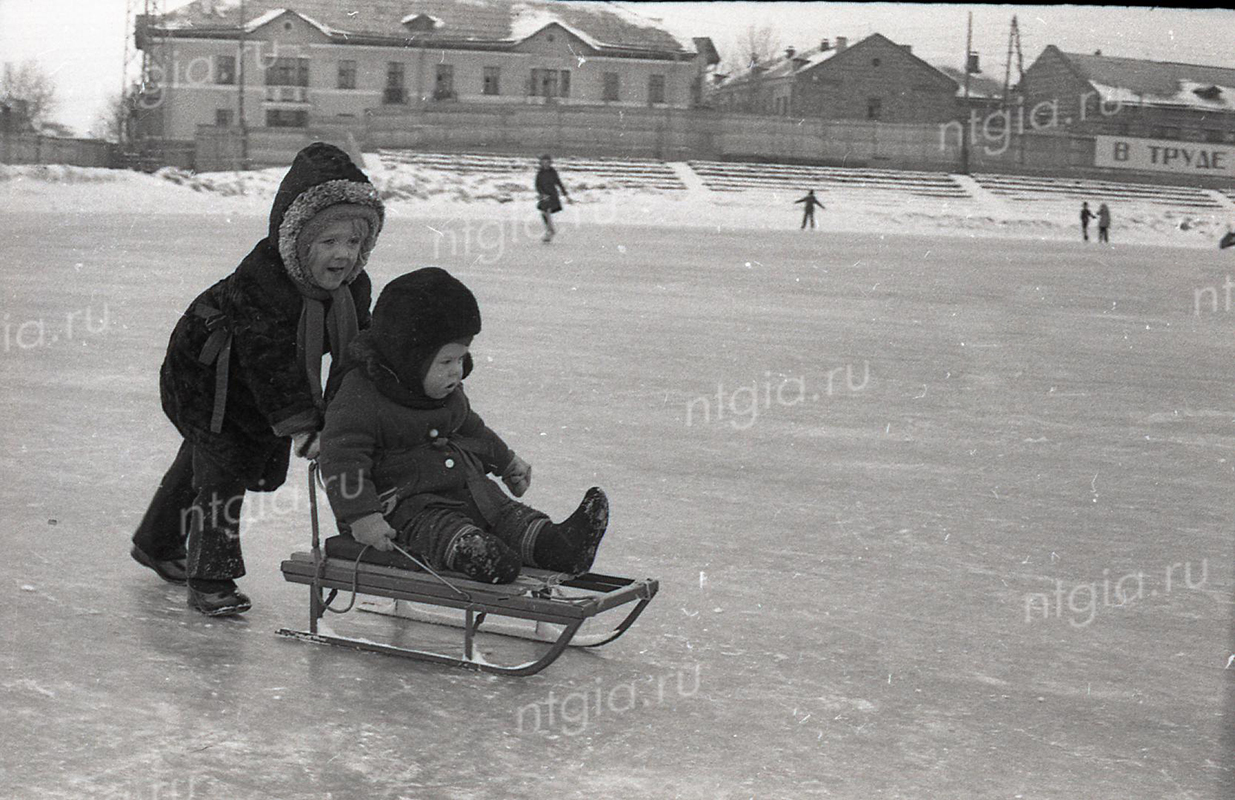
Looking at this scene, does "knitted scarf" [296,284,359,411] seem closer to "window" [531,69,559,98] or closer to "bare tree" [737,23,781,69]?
"bare tree" [737,23,781,69]

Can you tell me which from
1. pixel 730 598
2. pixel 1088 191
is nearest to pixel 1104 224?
pixel 1088 191

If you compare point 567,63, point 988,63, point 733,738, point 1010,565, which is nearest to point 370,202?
point 733,738

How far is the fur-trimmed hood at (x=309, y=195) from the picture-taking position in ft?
10.4

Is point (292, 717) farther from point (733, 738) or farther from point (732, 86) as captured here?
point (732, 86)

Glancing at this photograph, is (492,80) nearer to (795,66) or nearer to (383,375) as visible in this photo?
(795,66)

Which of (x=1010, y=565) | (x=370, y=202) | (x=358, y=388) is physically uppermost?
(x=370, y=202)

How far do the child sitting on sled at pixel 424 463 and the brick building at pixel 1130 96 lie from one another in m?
10.5

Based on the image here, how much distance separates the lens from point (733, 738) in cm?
274

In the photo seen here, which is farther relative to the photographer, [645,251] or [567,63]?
[567,63]

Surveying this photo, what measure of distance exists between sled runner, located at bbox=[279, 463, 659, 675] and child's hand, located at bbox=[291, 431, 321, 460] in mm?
65

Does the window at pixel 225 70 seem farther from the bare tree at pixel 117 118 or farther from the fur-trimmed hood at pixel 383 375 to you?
the fur-trimmed hood at pixel 383 375

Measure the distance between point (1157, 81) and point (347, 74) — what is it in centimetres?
1828

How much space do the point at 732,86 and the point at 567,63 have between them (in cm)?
474

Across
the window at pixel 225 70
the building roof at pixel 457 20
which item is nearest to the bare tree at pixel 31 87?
the building roof at pixel 457 20
